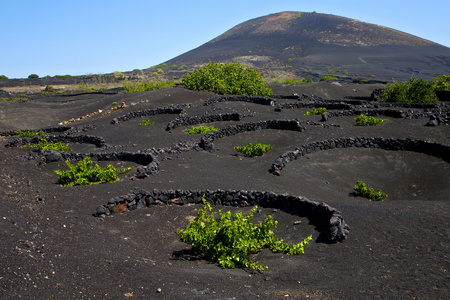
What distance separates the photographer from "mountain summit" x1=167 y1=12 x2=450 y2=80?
245 feet

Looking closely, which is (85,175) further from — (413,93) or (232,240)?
(413,93)

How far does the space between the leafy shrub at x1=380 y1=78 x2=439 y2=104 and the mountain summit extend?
34864mm

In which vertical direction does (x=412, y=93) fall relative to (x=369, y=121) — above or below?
above

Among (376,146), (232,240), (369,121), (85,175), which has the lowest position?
(232,240)

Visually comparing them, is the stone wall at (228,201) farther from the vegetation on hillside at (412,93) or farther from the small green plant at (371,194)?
the vegetation on hillside at (412,93)

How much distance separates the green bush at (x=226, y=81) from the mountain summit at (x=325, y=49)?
3778 centimetres

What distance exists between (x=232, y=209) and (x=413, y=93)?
25.9 metres

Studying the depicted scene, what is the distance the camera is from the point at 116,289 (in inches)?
203

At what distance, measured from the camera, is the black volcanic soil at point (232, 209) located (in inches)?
208

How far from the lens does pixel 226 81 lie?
110 ft

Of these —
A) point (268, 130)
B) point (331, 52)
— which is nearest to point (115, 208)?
point (268, 130)

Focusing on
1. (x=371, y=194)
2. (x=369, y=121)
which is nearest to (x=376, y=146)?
(x=369, y=121)

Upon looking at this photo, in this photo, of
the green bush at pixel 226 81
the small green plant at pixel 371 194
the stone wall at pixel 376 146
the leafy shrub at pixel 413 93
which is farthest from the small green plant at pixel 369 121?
the green bush at pixel 226 81

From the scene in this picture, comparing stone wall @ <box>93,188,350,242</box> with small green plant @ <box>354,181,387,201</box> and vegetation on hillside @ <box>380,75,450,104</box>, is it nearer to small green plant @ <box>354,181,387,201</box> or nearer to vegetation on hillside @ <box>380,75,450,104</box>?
small green plant @ <box>354,181,387,201</box>
